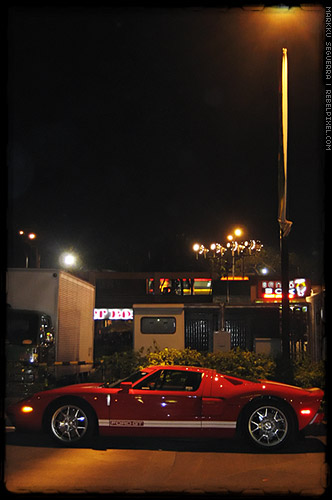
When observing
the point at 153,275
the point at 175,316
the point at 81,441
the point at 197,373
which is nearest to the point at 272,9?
the point at 197,373

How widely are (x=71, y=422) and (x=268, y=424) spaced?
9.42 feet

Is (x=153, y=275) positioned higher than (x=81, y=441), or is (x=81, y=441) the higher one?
(x=153, y=275)

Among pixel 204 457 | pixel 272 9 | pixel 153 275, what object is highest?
pixel 272 9

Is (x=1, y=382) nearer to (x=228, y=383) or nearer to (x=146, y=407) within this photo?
(x=146, y=407)

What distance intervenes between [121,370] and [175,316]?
941cm

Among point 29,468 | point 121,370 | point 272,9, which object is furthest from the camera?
point 121,370

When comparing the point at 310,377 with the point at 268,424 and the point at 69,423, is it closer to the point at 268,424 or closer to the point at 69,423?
the point at 268,424

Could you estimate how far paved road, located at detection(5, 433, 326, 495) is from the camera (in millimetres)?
6680

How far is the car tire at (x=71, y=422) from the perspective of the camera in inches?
351

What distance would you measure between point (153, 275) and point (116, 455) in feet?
78.6

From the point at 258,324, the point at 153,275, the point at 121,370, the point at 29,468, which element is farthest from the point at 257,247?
the point at 29,468

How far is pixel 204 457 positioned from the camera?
830 centimetres

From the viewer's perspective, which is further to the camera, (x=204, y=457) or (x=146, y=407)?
(x=146, y=407)

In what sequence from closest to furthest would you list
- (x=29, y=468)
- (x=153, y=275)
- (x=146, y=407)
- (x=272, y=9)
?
(x=29, y=468) → (x=146, y=407) → (x=272, y=9) → (x=153, y=275)
